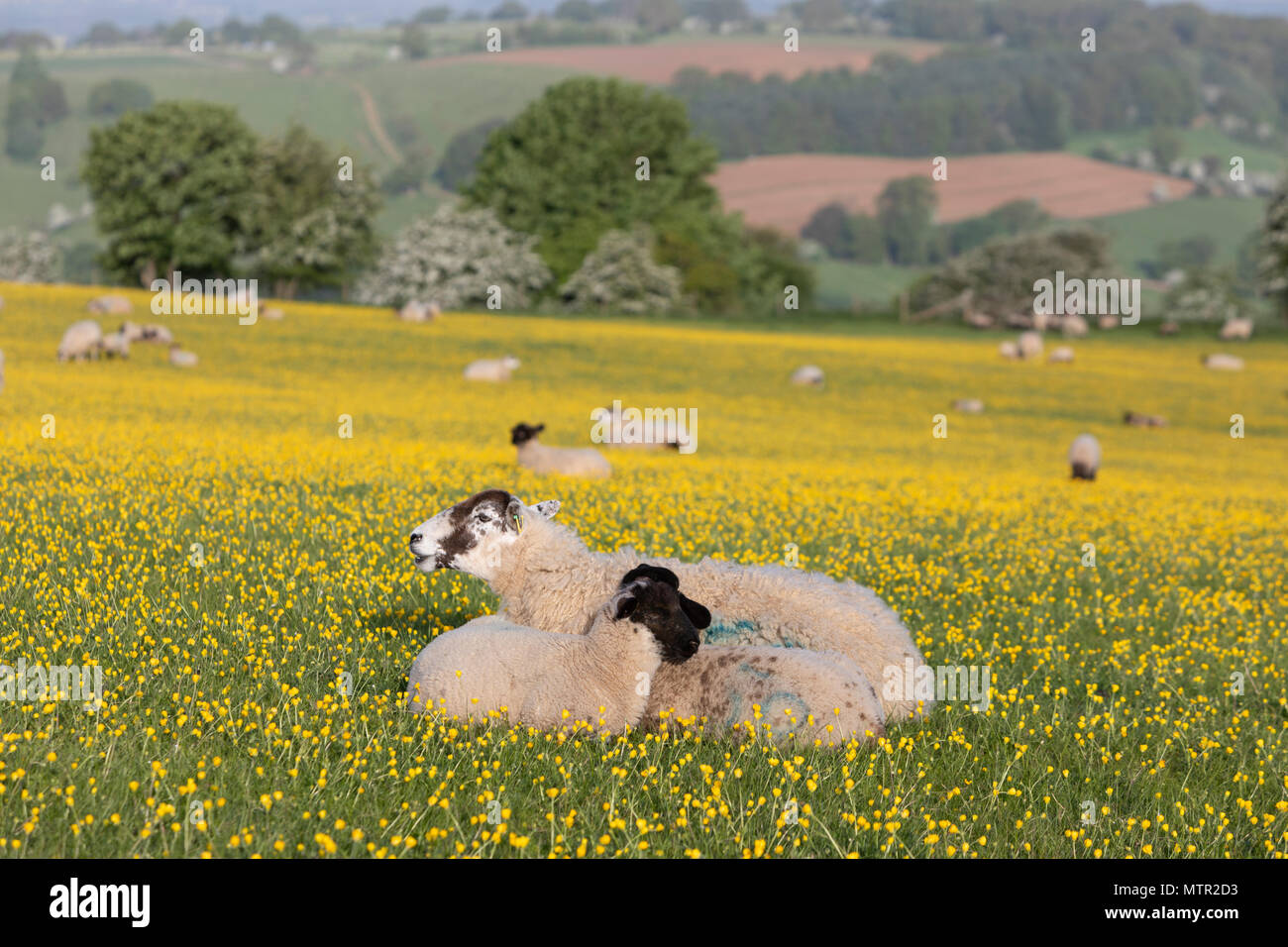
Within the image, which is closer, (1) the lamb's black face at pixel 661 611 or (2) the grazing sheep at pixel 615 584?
(1) the lamb's black face at pixel 661 611

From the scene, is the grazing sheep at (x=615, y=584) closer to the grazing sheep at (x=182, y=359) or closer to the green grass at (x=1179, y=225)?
the grazing sheep at (x=182, y=359)

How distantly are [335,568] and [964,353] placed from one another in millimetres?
51187

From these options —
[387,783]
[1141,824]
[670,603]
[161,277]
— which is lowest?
[1141,824]

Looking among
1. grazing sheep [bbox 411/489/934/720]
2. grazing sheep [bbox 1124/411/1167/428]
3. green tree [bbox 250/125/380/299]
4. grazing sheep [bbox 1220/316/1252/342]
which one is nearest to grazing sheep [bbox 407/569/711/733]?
grazing sheep [bbox 411/489/934/720]

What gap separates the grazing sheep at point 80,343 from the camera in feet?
115

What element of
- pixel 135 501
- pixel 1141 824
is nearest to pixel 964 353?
pixel 135 501

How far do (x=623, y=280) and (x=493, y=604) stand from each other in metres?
67.6

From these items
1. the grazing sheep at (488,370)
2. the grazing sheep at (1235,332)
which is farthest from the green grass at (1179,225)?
the grazing sheep at (488,370)

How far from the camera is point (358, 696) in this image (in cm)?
726

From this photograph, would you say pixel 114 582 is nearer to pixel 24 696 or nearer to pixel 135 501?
pixel 24 696

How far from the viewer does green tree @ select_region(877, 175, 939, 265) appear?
195 meters

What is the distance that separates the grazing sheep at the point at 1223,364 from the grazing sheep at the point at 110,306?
49.9 m

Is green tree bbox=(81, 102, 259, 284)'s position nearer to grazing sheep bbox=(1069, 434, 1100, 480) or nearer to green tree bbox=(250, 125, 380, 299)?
green tree bbox=(250, 125, 380, 299)
